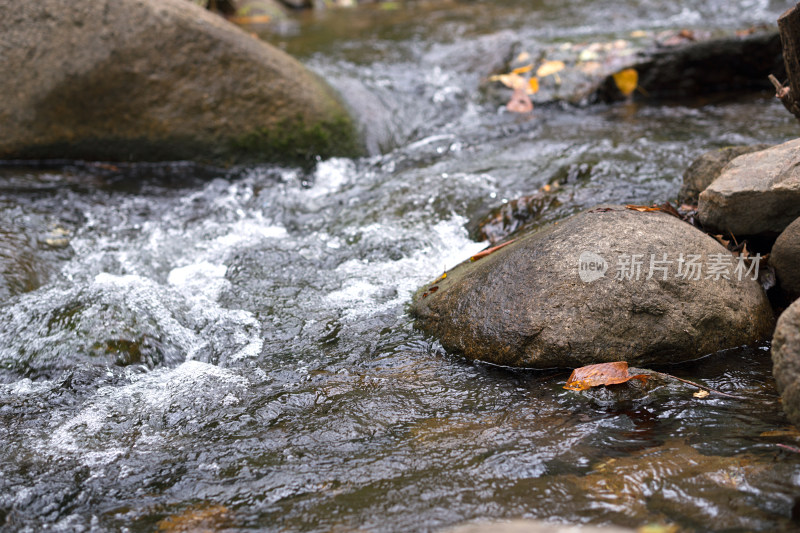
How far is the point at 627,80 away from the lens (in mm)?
6828

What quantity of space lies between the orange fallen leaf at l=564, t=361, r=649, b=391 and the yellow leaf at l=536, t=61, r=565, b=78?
5.21m

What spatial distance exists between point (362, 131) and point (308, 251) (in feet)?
7.30

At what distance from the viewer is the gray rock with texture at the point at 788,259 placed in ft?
9.70

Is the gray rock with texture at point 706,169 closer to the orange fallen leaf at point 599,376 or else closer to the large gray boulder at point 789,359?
the orange fallen leaf at point 599,376

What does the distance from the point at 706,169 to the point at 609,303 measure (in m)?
1.57

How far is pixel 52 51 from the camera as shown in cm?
537

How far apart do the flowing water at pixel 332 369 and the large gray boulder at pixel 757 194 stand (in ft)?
2.38

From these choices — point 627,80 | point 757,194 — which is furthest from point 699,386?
point 627,80

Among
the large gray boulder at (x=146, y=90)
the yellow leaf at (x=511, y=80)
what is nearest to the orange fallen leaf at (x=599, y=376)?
the large gray boulder at (x=146, y=90)

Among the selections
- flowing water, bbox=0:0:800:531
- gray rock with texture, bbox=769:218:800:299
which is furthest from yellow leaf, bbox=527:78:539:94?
gray rock with texture, bbox=769:218:800:299

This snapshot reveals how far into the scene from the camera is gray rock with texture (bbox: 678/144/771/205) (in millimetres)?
3693

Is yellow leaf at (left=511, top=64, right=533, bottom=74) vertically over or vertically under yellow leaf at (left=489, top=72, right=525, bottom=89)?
over

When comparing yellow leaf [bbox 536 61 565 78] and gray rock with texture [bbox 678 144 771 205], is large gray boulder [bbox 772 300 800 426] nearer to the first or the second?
gray rock with texture [bbox 678 144 771 205]

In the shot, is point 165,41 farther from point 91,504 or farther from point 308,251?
point 91,504
